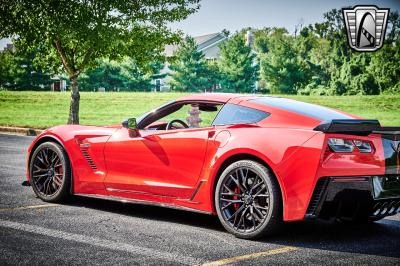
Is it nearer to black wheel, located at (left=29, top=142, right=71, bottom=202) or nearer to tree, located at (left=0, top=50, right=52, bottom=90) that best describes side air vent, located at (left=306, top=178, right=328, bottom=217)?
black wheel, located at (left=29, top=142, right=71, bottom=202)

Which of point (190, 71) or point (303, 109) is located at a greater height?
point (190, 71)

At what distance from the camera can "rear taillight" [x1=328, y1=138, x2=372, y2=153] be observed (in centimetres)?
495

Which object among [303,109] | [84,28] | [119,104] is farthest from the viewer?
[119,104]

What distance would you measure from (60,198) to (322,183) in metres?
3.29

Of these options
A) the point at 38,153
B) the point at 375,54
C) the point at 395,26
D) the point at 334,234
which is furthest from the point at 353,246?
the point at 395,26

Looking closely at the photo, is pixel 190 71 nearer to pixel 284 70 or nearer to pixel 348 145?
pixel 284 70

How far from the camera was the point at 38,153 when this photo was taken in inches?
278

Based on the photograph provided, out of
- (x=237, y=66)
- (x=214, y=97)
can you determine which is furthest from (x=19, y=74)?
(x=214, y=97)

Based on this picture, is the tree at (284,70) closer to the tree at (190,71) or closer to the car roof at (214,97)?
the tree at (190,71)

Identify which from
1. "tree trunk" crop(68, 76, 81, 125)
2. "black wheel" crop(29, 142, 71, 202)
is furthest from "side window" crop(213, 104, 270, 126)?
"tree trunk" crop(68, 76, 81, 125)

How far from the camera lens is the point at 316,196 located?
16.3 feet

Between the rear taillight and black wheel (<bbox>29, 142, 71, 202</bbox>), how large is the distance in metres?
3.23

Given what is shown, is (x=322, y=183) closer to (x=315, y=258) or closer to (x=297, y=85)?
(x=315, y=258)

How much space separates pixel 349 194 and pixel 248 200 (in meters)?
0.89
